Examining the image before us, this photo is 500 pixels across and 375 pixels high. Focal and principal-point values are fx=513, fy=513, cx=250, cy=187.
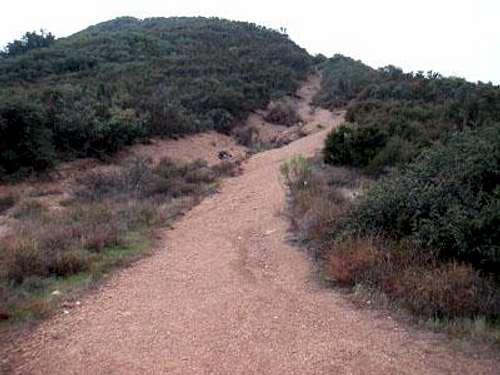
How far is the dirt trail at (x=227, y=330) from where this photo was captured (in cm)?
479

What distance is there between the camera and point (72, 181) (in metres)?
14.1

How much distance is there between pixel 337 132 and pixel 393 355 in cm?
1022

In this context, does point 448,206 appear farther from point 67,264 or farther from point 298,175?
point 67,264

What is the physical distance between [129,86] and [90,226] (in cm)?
Result: 1520

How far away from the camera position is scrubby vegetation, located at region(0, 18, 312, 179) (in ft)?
47.6

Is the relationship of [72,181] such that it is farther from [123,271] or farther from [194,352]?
[194,352]

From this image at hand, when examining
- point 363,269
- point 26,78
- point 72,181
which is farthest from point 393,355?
point 26,78

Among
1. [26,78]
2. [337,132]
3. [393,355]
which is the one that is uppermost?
[26,78]

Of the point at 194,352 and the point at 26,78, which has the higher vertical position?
the point at 26,78

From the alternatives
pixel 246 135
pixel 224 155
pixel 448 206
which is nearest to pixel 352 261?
pixel 448 206

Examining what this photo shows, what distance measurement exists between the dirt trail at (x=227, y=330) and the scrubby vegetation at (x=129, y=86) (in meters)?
8.44

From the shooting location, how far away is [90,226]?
29.9ft

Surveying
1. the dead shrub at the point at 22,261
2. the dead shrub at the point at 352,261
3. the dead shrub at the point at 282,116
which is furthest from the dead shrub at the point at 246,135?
the dead shrub at the point at 352,261

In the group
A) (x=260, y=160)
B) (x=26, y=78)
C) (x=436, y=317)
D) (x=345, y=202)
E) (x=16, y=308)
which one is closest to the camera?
(x=436, y=317)
